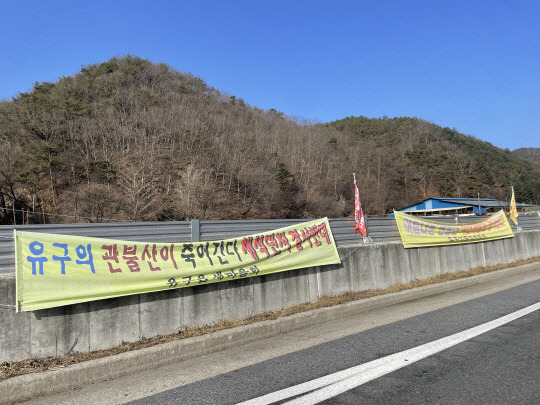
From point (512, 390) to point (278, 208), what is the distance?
156 ft

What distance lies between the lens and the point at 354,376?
435cm

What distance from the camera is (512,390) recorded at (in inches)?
152

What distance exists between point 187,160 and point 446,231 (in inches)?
1683

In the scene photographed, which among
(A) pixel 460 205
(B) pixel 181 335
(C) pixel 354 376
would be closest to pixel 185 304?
(B) pixel 181 335

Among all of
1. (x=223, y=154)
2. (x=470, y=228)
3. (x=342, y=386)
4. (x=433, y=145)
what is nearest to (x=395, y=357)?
(x=342, y=386)

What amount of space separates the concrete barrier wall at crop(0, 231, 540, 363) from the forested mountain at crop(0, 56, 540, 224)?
2459 centimetres

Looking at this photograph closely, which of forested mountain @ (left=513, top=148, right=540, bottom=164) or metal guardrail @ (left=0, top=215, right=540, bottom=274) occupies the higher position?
forested mountain @ (left=513, top=148, right=540, bottom=164)

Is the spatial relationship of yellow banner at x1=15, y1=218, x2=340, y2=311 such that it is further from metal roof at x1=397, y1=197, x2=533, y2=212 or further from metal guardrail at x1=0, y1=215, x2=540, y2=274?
metal roof at x1=397, y1=197, x2=533, y2=212

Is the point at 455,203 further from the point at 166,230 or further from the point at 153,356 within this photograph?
the point at 153,356

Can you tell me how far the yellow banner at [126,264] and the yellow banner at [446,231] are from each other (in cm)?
415

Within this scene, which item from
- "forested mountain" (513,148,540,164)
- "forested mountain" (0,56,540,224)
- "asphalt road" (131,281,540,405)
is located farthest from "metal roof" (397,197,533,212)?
"forested mountain" (513,148,540,164)

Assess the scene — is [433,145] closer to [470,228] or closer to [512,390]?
[470,228]

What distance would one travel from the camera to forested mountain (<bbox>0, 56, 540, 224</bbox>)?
38656 mm

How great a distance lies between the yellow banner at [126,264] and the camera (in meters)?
4.89
